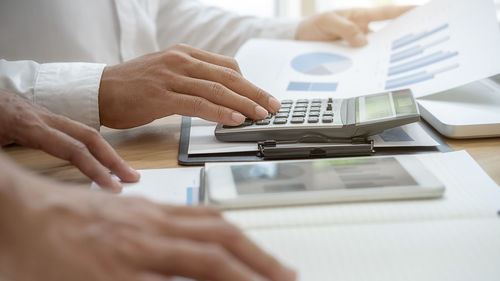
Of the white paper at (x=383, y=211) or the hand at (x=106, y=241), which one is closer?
the hand at (x=106, y=241)

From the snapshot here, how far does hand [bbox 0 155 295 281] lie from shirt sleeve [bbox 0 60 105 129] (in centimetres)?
34

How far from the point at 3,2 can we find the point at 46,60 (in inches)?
4.8

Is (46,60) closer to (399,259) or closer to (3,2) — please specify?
(3,2)

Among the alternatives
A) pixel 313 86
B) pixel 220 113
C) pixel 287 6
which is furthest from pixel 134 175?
pixel 287 6

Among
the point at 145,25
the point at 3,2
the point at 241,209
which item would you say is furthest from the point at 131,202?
Answer: the point at 145,25

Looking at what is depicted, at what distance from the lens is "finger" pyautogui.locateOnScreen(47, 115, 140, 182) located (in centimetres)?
54

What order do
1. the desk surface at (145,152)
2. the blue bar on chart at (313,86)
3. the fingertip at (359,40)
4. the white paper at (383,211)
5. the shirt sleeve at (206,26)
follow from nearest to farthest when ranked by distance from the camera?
the white paper at (383,211), the desk surface at (145,152), the blue bar on chart at (313,86), the fingertip at (359,40), the shirt sleeve at (206,26)

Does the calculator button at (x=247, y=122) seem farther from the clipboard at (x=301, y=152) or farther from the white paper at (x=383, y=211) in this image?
the white paper at (x=383, y=211)

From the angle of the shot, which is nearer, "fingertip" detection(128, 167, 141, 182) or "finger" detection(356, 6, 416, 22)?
"fingertip" detection(128, 167, 141, 182)

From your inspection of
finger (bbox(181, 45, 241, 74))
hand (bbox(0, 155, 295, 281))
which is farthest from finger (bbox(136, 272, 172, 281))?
finger (bbox(181, 45, 241, 74))

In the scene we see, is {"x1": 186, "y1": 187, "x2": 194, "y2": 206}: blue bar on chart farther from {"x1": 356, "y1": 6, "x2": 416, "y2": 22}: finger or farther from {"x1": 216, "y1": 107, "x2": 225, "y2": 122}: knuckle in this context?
{"x1": 356, "y1": 6, "x2": 416, "y2": 22}: finger

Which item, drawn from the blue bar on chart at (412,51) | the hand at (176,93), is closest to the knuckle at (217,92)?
the hand at (176,93)

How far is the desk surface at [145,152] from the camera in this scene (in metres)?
0.58

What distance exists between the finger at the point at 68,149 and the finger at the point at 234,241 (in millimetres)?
189
